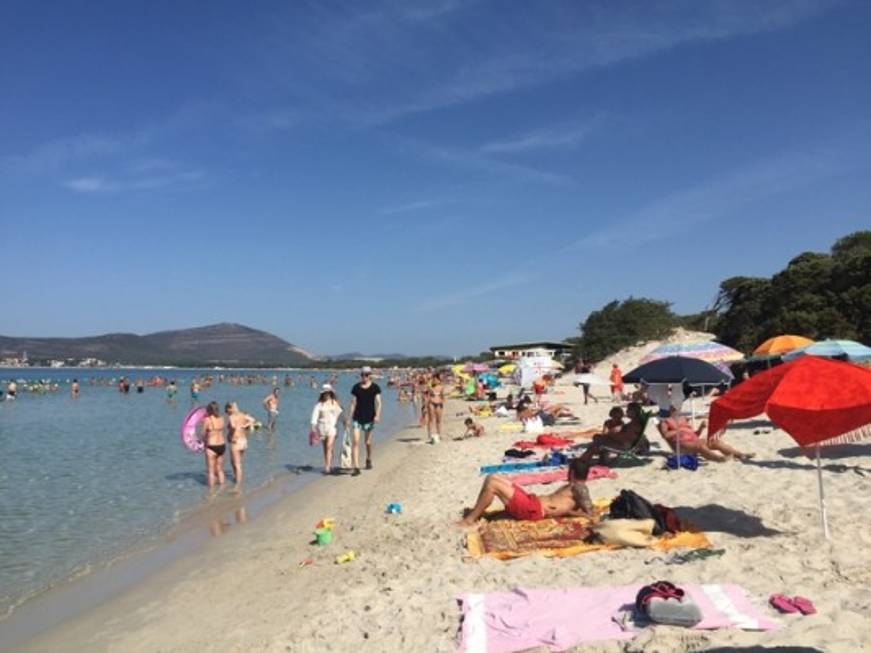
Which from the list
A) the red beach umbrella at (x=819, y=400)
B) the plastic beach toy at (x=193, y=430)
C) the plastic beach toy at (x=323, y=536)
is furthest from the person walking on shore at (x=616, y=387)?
the red beach umbrella at (x=819, y=400)

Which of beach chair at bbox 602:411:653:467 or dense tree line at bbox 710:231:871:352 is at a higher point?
dense tree line at bbox 710:231:871:352

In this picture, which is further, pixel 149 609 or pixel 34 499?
pixel 34 499

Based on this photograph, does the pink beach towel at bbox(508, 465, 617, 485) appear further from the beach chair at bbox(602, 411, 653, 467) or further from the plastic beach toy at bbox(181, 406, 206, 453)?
the plastic beach toy at bbox(181, 406, 206, 453)

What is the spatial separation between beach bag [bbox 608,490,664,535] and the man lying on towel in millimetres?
730

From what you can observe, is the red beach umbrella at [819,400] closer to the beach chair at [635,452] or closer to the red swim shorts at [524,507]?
the red swim shorts at [524,507]

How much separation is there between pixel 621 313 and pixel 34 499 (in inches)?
1843

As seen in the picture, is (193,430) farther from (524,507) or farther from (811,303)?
(811,303)

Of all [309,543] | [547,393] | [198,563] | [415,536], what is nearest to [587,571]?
[415,536]

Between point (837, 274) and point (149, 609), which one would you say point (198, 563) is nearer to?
point (149, 609)

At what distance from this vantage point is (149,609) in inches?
223

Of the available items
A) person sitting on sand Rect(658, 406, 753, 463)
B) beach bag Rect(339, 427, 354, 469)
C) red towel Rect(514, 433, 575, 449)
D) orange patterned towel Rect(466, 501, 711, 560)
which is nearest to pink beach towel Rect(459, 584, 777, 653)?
orange patterned towel Rect(466, 501, 711, 560)

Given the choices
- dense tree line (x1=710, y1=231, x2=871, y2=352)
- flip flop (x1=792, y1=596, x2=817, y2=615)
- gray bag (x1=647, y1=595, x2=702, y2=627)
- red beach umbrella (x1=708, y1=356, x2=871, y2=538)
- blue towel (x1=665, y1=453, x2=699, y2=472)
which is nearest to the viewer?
gray bag (x1=647, y1=595, x2=702, y2=627)

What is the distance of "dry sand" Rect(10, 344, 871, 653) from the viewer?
14.0 feet

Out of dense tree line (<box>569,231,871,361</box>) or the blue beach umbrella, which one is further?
dense tree line (<box>569,231,871,361</box>)
